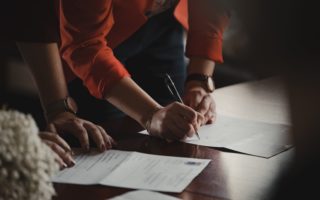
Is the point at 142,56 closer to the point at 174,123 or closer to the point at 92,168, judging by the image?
the point at 174,123

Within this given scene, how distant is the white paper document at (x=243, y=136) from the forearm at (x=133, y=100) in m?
0.05

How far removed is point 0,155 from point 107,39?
3.08 ft

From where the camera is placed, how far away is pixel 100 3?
1.29 metres

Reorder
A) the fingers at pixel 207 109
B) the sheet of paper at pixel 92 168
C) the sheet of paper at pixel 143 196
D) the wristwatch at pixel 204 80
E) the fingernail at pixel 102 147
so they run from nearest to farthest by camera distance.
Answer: the sheet of paper at pixel 143 196, the sheet of paper at pixel 92 168, the fingernail at pixel 102 147, the fingers at pixel 207 109, the wristwatch at pixel 204 80

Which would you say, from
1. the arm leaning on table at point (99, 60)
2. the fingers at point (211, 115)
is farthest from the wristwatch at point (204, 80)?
the arm leaning on table at point (99, 60)

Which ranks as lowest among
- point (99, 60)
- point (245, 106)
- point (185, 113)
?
point (245, 106)

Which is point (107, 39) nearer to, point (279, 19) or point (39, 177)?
point (39, 177)

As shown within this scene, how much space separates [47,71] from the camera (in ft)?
4.33

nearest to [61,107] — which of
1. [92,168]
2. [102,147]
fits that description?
[102,147]

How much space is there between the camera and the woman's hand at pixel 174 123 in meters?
1.19

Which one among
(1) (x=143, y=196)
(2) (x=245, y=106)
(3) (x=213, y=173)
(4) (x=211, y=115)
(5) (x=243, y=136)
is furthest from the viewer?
(2) (x=245, y=106)

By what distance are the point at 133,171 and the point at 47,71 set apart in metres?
0.46

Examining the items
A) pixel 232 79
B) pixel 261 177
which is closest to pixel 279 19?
pixel 261 177

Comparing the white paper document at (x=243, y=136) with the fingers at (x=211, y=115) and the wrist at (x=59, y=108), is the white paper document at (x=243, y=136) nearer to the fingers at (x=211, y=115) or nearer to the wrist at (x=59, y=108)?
the fingers at (x=211, y=115)
